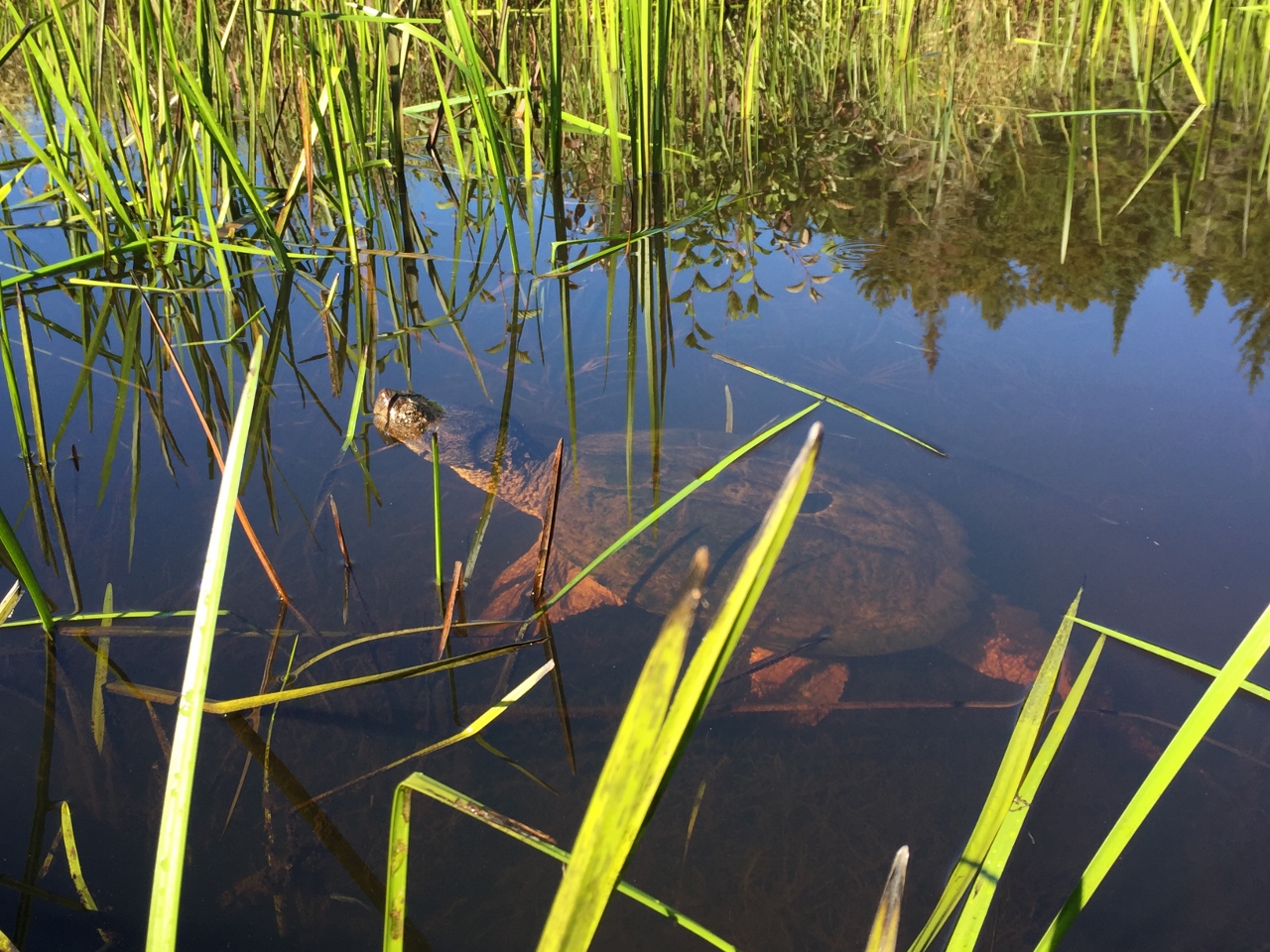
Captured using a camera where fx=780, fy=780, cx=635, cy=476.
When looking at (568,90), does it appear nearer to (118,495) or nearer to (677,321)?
(677,321)

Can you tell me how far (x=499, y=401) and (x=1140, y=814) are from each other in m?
2.31

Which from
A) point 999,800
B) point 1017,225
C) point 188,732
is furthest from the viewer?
point 1017,225

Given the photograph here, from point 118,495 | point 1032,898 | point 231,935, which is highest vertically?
point 118,495

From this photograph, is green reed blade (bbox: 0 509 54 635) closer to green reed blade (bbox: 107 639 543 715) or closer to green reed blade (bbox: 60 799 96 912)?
green reed blade (bbox: 107 639 543 715)

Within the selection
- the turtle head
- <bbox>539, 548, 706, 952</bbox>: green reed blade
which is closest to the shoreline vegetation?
<bbox>539, 548, 706, 952</bbox>: green reed blade

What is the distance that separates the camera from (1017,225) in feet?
11.8

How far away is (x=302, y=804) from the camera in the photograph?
1402mm

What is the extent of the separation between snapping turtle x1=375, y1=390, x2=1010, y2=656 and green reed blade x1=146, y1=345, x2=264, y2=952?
3.65ft

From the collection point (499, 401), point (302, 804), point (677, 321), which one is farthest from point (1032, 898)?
point (677, 321)

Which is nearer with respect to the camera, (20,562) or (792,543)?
(20,562)

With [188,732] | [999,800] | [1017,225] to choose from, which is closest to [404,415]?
[188,732]

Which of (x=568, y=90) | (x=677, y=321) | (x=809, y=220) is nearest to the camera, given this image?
(x=677, y=321)

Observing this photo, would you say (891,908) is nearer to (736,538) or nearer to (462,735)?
(462,735)

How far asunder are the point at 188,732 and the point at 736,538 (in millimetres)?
1781
